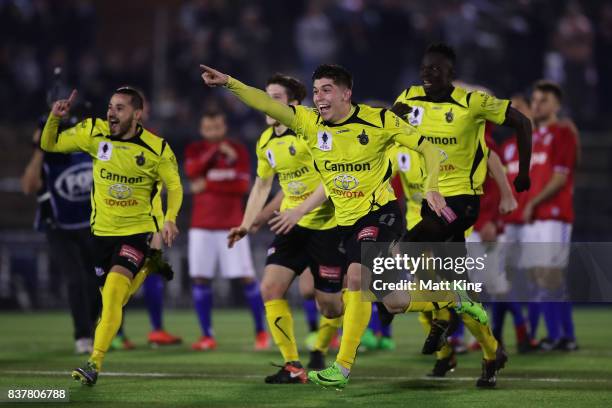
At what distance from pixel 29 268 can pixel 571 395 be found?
11.5 m

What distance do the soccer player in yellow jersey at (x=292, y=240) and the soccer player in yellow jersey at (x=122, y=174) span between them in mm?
711

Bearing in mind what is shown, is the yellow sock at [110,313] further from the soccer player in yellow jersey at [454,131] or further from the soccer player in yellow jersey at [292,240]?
the soccer player in yellow jersey at [454,131]

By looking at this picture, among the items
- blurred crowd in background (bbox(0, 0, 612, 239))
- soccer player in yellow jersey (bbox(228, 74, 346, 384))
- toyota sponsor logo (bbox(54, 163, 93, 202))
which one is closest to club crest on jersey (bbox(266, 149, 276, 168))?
soccer player in yellow jersey (bbox(228, 74, 346, 384))

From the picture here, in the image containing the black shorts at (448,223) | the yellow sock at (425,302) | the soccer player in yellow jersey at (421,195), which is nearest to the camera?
the yellow sock at (425,302)

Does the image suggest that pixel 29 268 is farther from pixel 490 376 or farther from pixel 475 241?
pixel 490 376

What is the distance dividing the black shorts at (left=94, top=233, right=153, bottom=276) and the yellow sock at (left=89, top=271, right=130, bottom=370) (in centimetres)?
13

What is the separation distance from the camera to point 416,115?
9.31 meters

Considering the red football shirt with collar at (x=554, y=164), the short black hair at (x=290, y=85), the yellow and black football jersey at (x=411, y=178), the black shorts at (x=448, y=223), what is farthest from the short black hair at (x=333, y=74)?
the red football shirt with collar at (x=554, y=164)

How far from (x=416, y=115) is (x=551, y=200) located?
3621mm

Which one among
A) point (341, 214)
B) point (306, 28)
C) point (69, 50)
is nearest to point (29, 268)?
point (69, 50)

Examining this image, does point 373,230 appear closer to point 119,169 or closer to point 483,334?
point 483,334

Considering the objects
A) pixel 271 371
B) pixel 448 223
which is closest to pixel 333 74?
pixel 448 223

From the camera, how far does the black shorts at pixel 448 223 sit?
9.13 m

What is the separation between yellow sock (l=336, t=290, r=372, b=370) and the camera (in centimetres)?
825
